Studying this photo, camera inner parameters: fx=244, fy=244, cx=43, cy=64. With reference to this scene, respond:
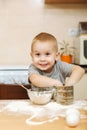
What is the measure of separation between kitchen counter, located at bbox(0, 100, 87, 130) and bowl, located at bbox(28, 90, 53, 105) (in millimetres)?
21

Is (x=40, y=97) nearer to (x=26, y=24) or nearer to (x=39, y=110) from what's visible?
(x=39, y=110)

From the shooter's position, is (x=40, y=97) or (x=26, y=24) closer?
(x=40, y=97)

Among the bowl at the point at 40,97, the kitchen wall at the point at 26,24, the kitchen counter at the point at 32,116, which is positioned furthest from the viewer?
the kitchen wall at the point at 26,24

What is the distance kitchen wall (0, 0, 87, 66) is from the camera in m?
2.86

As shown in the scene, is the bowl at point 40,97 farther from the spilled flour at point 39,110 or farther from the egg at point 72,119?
the egg at point 72,119

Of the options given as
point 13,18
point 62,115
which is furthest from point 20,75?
point 62,115

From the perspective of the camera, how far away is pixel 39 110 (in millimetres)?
928

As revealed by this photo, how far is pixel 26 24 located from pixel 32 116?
2.14 m

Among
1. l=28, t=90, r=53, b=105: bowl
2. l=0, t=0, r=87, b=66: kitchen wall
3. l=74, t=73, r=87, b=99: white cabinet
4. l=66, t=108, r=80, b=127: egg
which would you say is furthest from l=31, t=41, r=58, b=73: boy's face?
l=0, t=0, r=87, b=66: kitchen wall

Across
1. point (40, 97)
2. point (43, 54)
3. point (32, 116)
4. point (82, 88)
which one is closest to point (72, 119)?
point (32, 116)

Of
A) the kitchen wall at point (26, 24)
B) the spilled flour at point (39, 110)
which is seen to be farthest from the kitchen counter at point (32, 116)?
the kitchen wall at point (26, 24)

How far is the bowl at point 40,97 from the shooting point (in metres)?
1.01

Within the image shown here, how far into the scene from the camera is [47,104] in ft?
3.36

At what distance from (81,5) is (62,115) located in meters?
2.27
